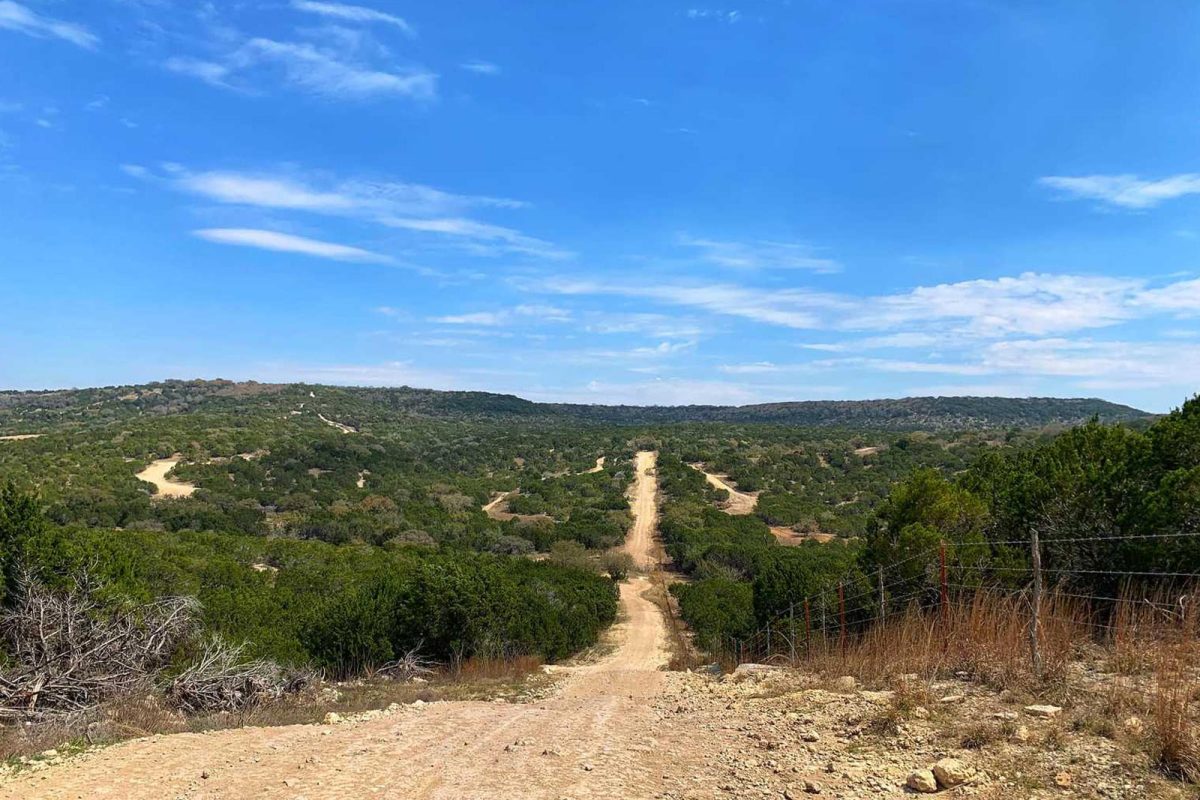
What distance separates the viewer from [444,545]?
38000 millimetres

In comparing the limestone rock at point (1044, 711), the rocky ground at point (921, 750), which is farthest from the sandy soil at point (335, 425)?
the limestone rock at point (1044, 711)

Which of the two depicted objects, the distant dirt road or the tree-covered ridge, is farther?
the distant dirt road

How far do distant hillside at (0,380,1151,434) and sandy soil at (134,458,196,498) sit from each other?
2865cm

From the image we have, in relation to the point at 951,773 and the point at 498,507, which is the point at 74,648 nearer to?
the point at 951,773

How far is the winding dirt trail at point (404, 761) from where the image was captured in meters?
5.57

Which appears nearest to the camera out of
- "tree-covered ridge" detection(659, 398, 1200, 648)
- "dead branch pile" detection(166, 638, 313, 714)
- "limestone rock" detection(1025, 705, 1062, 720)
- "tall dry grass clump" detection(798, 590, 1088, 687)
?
"limestone rock" detection(1025, 705, 1062, 720)

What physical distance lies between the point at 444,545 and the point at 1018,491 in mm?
29908

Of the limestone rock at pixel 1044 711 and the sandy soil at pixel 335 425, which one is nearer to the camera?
the limestone rock at pixel 1044 711

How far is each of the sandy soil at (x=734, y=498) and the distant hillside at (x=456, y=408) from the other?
49168 millimetres

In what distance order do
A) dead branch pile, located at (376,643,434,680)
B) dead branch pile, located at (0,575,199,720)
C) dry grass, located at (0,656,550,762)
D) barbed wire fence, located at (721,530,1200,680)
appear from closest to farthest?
1. barbed wire fence, located at (721,530,1200,680)
2. dry grass, located at (0,656,550,762)
3. dead branch pile, located at (0,575,199,720)
4. dead branch pile, located at (376,643,434,680)

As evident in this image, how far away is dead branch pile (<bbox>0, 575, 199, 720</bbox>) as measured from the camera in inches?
338

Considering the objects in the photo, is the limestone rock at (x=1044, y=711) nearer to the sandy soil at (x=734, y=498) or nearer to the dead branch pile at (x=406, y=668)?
the dead branch pile at (x=406, y=668)

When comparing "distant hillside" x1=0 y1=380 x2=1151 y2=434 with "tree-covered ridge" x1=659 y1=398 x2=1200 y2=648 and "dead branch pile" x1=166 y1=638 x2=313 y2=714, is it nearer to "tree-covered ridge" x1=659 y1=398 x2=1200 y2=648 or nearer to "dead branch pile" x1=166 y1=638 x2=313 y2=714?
"dead branch pile" x1=166 y1=638 x2=313 y2=714

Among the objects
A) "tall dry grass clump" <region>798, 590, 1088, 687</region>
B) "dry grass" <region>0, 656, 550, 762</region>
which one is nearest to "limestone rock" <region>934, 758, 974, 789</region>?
"tall dry grass clump" <region>798, 590, 1088, 687</region>
